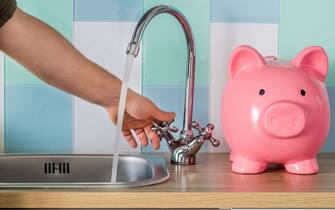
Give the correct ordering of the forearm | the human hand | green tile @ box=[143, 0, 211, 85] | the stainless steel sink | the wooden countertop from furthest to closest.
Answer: green tile @ box=[143, 0, 211, 85] → the stainless steel sink → the human hand → the forearm → the wooden countertop

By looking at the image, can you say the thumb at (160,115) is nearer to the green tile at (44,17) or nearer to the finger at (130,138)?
the finger at (130,138)

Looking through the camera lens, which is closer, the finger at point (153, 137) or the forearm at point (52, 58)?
the forearm at point (52, 58)

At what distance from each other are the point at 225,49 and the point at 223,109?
28cm

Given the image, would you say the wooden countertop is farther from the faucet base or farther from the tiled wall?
the tiled wall

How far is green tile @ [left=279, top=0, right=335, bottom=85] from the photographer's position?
161cm

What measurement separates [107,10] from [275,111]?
55cm

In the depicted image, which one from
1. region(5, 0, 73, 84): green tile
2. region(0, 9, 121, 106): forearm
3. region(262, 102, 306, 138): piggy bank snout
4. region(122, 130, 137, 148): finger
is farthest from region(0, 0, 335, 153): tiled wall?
region(262, 102, 306, 138): piggy bank snout

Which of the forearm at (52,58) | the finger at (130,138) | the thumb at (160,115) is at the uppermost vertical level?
the forearm at (52,58)

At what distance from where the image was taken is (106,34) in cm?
159

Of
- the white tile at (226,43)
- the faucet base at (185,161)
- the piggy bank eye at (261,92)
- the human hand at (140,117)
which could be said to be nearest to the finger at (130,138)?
the human hand at (140,117)

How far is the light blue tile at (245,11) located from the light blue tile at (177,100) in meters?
0.19

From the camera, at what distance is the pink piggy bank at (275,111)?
4.16ft

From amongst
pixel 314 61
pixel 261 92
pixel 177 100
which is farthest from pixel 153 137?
pixel 314 61

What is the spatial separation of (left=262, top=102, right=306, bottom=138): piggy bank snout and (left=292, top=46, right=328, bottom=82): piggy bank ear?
Result: 0.12m
